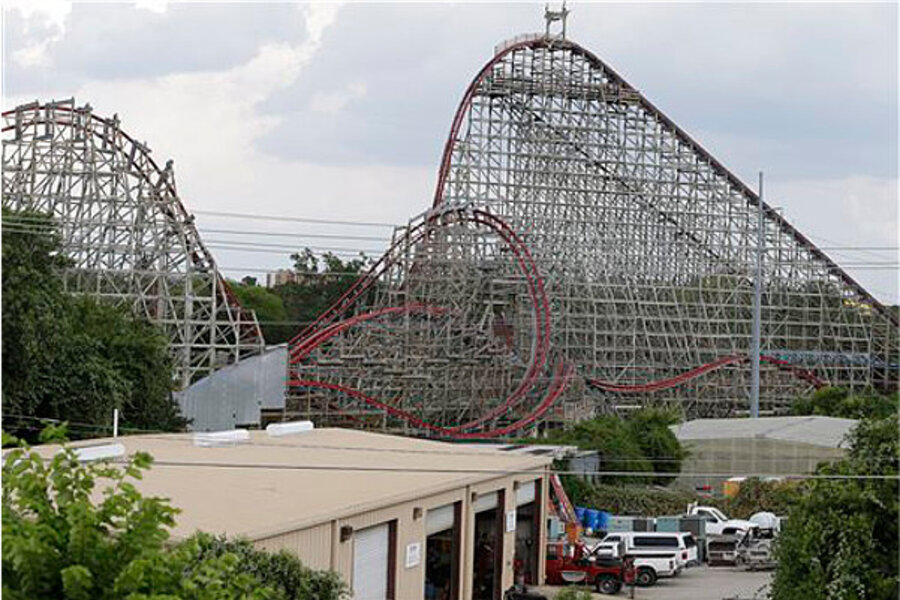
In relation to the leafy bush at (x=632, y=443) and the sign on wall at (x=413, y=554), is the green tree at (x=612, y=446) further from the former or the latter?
the sign on wall at (x=413, y=554)

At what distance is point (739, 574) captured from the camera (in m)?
19.2

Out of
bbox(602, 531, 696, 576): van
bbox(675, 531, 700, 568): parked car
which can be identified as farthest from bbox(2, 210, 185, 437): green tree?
bbox(675, 531, 700, 568): parked car

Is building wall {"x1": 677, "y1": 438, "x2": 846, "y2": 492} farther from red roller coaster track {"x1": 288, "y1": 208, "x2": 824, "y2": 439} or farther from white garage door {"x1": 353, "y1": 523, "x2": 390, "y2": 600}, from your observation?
white garage door {"x1": 353, "y1": 523, "x2": 390, "y2": 600}

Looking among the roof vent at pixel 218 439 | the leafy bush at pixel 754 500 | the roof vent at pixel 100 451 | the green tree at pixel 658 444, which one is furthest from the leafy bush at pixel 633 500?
the roof vent at pixel 100 451

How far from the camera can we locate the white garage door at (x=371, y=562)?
39.8ft

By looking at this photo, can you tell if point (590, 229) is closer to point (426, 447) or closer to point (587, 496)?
point (587, 496)

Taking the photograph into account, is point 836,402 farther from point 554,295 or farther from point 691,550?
point 691,550

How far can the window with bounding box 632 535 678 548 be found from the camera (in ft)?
61.1

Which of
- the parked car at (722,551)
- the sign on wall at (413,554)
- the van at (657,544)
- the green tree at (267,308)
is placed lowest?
the parked car at (722,551)

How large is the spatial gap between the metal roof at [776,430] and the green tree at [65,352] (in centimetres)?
1115

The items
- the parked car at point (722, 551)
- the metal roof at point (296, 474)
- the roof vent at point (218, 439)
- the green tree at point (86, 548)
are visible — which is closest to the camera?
the green tree at point (86, 548)

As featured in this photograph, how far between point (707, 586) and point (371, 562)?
6925 mm

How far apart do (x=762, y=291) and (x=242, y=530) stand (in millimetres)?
28188

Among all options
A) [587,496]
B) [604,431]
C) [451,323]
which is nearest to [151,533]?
[587,496]
